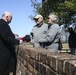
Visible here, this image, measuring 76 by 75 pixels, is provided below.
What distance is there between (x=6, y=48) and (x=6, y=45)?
67mm

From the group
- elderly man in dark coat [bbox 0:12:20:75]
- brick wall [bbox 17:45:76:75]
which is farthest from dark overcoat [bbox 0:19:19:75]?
brick wall [bbox 17:45:76:75]

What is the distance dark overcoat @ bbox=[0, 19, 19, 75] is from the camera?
23.4 ft

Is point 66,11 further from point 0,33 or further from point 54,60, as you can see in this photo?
point 54,60

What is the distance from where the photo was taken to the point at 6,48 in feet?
23.9

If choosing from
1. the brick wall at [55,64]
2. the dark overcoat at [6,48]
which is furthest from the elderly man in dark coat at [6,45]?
the brick wall at [55,64]

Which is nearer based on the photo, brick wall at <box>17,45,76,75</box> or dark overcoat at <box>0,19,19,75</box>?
brick wall at <box>17,45,76,75</box>

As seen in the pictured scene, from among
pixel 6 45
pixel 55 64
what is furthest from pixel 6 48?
pixel 55 64

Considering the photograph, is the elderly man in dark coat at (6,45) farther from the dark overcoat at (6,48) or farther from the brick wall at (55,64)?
the brick wall at (55,64)

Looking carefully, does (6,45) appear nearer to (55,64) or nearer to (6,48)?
(6,48)

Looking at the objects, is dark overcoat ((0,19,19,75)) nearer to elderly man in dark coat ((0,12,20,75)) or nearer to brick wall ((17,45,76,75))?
elderly man in dark coat ((0,12,20,75))

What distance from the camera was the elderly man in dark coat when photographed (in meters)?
7.15

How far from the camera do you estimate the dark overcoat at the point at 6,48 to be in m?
7.14

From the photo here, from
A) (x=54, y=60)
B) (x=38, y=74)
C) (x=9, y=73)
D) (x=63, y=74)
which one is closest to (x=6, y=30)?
(x=9, y=73)

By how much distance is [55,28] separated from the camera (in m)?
6.63
